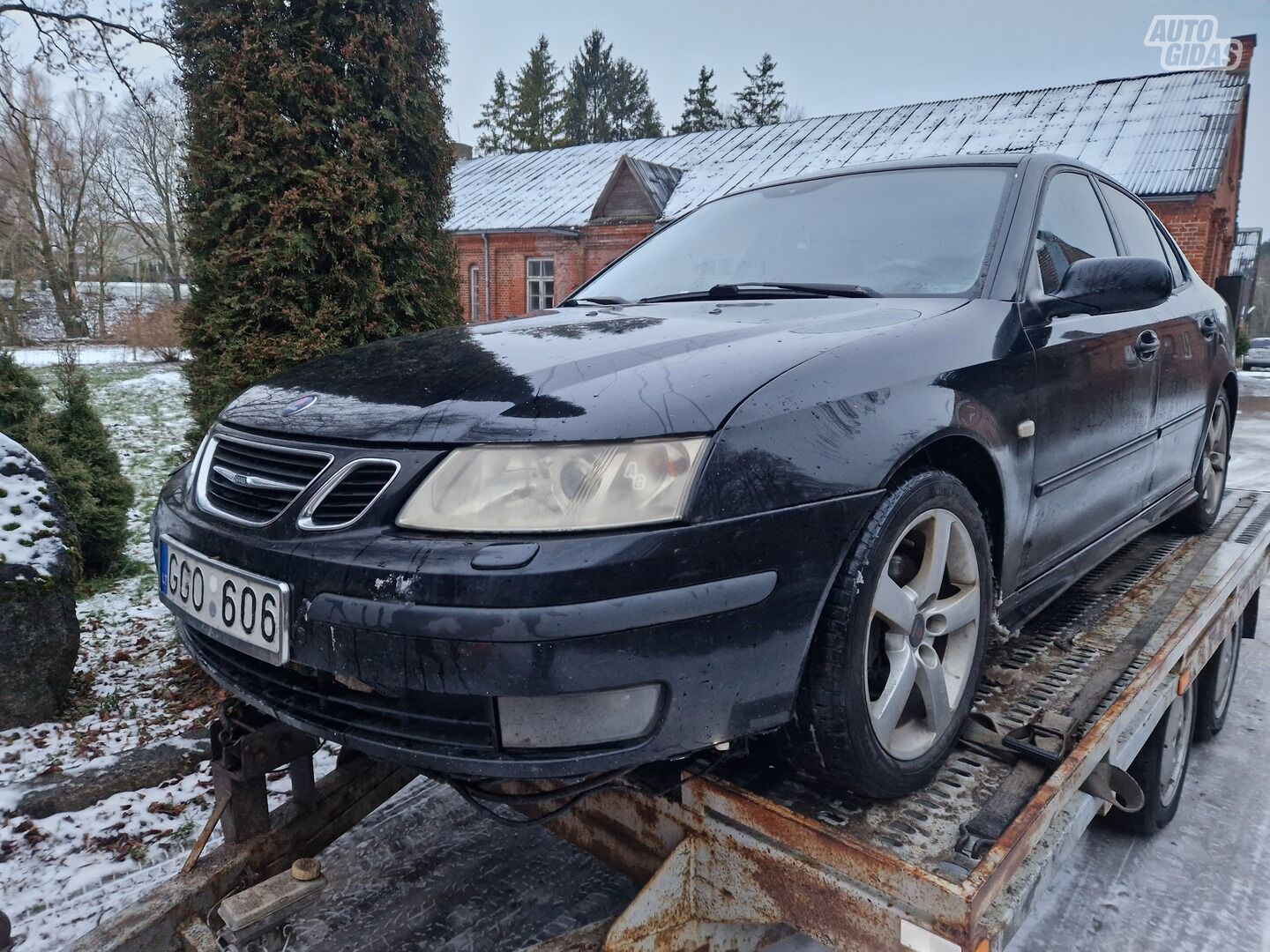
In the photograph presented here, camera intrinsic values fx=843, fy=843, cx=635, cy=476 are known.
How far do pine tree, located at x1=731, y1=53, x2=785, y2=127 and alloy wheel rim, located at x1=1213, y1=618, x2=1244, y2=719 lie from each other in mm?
44325

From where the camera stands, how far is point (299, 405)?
176 centimetres

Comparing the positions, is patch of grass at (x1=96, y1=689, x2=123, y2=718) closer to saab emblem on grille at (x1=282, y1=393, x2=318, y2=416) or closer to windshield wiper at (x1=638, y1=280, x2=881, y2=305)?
saab emblem on grille at (x1=282, y1=393, x2=318, y2=416)

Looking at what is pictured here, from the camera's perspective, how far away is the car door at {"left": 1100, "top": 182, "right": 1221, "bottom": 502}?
9.66ft

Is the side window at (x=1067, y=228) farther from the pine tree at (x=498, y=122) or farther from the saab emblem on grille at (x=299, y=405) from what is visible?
the pine tree at (x=498, y=122)

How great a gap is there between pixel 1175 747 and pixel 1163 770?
0.47 ft

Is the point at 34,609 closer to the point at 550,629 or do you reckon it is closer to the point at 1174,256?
the point at 550,629

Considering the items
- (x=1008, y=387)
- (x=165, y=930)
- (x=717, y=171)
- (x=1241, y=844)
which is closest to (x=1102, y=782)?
(x=1008, y=387)

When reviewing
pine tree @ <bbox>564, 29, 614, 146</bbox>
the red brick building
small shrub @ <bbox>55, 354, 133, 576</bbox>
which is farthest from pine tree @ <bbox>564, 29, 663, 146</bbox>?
small shrub @ <bbox>55, 354, 133, 576</bbox>

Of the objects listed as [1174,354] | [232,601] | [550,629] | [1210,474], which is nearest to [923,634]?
[550,629]

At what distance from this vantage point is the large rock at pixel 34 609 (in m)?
3.34

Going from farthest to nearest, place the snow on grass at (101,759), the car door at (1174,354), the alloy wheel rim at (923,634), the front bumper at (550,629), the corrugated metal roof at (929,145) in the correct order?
the corrugated metal roof at (929,145) → the car door at (1174,354) → the snow on grass at (101,759) → the alloy wheel rim at (923,634) → the front bumper at (550,629)

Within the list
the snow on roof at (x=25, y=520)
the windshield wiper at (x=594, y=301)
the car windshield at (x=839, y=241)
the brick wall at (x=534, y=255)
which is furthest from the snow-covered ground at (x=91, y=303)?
the car windshield at (x=839, y=241)

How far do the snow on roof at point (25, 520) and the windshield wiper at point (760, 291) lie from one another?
2.75 metres

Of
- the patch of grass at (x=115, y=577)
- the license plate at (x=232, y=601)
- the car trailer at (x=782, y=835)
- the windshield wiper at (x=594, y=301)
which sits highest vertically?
the windshield wiper at (x=594, y=301)
